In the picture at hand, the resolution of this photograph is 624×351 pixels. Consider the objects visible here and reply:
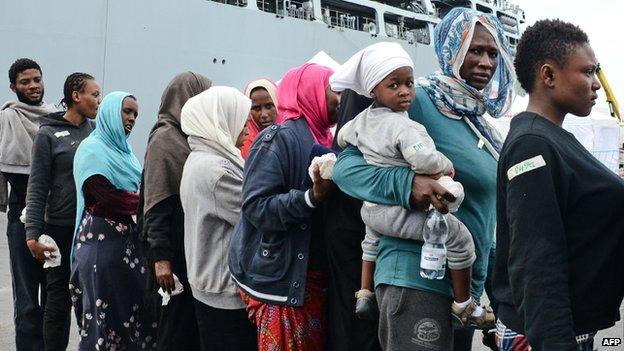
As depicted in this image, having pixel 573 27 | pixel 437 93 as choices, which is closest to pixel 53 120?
pixel 437 93

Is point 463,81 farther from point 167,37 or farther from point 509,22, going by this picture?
point 509,22

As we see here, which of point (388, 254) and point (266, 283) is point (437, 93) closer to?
point (388, 254)

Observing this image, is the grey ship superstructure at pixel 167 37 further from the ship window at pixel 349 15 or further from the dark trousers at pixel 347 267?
→ the dark trousers at pixel 347 267

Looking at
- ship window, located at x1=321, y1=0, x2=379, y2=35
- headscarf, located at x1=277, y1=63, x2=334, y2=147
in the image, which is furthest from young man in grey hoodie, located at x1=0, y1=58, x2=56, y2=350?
ship window, located at x1=321, y1=0, x2=379, y2=35

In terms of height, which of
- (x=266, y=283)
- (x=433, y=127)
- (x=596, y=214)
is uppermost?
(x=433, y=127)

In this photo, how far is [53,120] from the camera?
14.2 feet

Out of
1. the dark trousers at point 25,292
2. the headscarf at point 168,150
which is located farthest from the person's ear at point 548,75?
the dark trousers at point 25,292

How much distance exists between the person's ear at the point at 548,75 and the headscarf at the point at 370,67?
25.8 inches

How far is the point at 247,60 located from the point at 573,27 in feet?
62.5

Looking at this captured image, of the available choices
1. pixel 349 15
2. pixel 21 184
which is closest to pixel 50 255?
pixel 21 184

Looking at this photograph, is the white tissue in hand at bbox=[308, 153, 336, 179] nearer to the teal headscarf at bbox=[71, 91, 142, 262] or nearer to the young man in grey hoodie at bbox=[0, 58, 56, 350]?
the teal headscarf at bbox=[71, 91, 142, 262]

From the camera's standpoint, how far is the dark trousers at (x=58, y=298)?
411cm

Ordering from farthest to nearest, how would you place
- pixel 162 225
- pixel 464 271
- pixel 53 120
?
pixel 53 120 < pixel 162 225 < pixel 464 271

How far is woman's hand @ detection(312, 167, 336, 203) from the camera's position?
2652 millimetres
